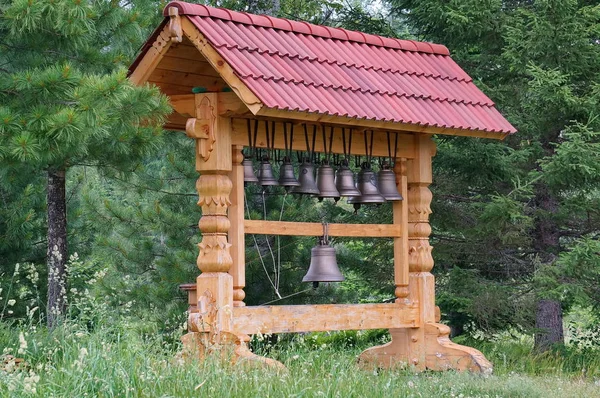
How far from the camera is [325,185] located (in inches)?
340

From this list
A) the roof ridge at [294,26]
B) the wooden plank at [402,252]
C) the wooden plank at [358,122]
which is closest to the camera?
the wooden plank at [358,122]

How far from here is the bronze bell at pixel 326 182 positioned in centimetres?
861

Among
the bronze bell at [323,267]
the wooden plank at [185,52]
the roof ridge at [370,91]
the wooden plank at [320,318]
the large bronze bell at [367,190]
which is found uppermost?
the wooden plank at [185,52]

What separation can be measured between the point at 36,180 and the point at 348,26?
15.2 feet

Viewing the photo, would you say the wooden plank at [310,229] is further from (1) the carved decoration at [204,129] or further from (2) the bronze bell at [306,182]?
(1) the carved decoration at [204,129]

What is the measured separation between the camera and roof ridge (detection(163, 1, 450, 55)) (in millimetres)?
7863

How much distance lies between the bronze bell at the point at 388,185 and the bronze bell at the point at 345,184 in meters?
0.39

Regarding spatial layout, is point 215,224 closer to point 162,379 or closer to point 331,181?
point 331,181

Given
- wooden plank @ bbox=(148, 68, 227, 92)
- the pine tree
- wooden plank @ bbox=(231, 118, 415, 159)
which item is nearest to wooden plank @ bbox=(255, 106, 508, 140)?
wooden plank @ bbox=(231, 118, 415, 159)

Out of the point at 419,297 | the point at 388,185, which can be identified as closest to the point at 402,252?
the point at 419,297

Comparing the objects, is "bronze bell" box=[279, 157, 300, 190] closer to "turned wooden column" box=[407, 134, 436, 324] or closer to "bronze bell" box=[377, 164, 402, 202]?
"bronze bell" box=[377, 164, 402, 202]

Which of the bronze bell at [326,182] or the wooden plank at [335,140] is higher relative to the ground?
the wooden plank at [335,140]

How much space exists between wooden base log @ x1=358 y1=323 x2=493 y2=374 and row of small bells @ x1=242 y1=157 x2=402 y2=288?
1120 millimetres

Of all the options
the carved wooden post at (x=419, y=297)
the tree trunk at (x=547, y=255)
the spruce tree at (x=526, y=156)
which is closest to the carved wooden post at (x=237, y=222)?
the carved wooden post at (x=419, y=297)
